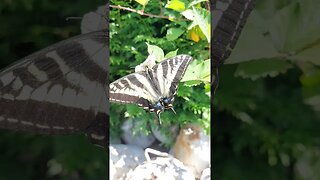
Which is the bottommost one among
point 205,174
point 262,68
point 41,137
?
point 205,174

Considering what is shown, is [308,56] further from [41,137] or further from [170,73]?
[41,137]

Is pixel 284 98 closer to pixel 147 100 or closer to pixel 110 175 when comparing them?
pixel 147 100

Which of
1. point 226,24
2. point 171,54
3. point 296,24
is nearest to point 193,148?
point 171,54

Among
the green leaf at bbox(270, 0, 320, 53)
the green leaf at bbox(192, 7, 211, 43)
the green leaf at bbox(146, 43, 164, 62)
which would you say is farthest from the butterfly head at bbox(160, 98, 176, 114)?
the green leaf at bbox(270, 0, 320, 53)

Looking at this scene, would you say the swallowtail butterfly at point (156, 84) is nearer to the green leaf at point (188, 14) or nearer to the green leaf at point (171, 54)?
the green leaf at point (171, 54)

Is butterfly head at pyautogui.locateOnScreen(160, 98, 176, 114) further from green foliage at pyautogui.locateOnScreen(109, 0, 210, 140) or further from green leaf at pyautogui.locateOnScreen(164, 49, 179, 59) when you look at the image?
green leaf at pyautogui.locateOnScreen(164, 49, 179, 59)

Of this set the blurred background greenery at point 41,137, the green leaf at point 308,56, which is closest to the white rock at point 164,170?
the blurred background greenery at point 41,137

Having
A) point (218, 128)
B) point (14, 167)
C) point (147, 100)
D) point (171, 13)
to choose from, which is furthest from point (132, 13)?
point (14, 167)
